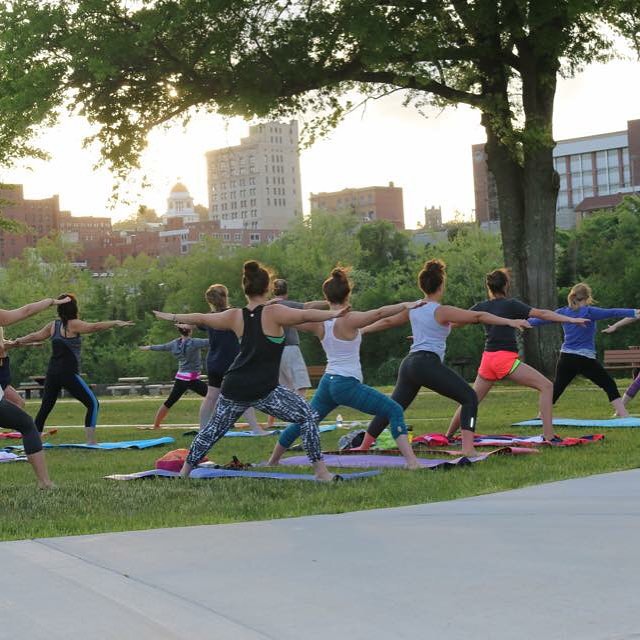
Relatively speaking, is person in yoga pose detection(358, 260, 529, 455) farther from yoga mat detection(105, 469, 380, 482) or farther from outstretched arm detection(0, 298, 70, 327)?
outstretched arm detection(0, 298, 70, 327)

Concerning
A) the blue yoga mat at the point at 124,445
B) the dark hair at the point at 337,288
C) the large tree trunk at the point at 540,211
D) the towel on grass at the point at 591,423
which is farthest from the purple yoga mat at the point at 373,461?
the large tree trunk at the point at 540,211

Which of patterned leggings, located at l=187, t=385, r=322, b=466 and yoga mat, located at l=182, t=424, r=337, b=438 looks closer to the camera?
patterned leggings, located at l=187, t=385, r=322, b=466

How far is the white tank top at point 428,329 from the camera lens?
38.0 feet

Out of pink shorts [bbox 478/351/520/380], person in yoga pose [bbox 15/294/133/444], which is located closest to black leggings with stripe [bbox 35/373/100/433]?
person in yoga pose [bbox 15/294/133/444]

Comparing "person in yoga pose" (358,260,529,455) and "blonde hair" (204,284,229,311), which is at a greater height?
"blonde hair" (204,284,229,311)

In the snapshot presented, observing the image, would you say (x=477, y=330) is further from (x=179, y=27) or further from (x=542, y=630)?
(x=542, y=630)

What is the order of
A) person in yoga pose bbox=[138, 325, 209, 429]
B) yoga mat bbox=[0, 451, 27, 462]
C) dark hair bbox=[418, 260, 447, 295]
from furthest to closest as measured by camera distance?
person in yoga pose bbox=[138, 325, 209, 429] → yoga mat bbox=[0, 451, 27, 462] → dark hair bbox=[418, 260, 447, 295]

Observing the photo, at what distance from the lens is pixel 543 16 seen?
82.4ft

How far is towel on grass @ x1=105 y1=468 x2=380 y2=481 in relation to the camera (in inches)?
403

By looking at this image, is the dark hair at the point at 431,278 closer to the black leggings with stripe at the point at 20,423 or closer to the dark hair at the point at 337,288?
the dark hair at the point at 337,288

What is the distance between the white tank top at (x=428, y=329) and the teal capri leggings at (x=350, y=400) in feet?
2.48

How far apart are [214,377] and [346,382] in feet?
14.6

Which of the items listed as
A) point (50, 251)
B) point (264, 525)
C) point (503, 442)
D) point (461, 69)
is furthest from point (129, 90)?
point (50, 251)

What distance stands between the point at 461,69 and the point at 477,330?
144 ft
